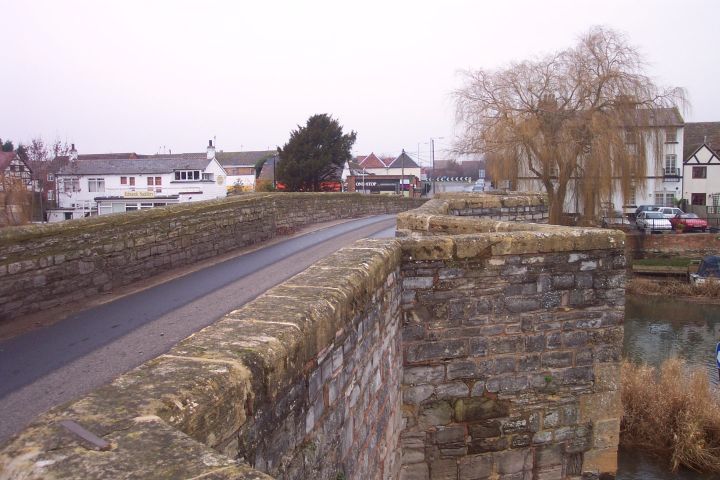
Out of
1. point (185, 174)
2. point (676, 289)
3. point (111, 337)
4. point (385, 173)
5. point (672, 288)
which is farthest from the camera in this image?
point (385, 173)

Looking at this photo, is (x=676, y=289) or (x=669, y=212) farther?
(x=669, y=212)

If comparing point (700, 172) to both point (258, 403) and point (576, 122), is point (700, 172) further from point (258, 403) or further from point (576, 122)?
point (258, 403)

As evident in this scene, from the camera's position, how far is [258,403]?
2.47 meters

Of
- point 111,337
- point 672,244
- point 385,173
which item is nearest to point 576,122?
point 672,244

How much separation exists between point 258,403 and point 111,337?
5.31m

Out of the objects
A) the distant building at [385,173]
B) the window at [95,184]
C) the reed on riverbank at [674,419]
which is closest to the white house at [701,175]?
the distant building at [385,173]

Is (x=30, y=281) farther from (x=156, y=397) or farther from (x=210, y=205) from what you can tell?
(x=156, y=397)

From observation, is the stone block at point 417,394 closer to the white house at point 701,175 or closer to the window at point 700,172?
the white house at point 701,175

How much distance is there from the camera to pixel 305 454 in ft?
9.87

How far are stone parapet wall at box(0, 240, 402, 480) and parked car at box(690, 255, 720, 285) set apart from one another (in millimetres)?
30985

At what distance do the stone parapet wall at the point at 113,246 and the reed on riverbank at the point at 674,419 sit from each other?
1016 centimetres

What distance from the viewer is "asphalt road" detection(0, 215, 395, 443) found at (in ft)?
17.6

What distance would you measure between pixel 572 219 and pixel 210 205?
66.6 feet

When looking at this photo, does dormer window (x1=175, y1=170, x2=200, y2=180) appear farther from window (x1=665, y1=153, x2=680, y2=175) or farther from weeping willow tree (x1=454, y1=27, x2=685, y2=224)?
window (x1=665, y1=153, x2=680, y2=175)
